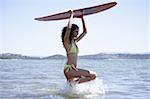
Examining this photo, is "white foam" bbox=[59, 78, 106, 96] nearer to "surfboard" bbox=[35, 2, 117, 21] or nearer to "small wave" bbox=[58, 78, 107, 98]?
"small wave" bbox=[58, 78, 107, 98]

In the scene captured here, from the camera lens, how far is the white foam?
37.1 feet

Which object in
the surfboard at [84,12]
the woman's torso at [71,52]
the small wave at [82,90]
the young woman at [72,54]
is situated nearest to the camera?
the young woman at [72,54]

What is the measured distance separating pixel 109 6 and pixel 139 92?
9.05ft

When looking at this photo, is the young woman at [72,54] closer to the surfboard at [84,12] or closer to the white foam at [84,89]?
the white foam at [84,89]

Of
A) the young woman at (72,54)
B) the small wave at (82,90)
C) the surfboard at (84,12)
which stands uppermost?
the surfboard at (84,12)

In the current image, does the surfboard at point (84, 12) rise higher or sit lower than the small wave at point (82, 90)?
higher

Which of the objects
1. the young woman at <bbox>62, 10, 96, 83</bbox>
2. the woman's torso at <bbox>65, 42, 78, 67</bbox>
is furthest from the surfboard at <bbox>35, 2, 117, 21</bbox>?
the woman's torso at <bbox>65, 42, 78, 67</bbox>

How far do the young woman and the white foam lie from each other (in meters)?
0.24

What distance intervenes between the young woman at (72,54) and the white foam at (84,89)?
235 mm

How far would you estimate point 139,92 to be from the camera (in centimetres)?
1261

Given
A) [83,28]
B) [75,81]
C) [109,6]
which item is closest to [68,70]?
[75,81]

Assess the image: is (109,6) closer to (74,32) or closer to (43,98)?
(74,32)

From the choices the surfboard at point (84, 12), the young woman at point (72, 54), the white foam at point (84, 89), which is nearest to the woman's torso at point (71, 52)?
the young woman at point (72, 54)

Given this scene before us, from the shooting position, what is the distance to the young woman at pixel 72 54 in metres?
10.8
